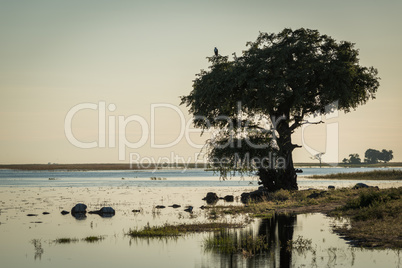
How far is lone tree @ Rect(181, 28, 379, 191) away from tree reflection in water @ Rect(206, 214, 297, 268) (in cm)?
1537

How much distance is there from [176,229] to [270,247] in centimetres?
680

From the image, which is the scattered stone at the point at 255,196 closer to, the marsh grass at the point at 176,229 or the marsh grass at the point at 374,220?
the marsh grass at the point at 374,220

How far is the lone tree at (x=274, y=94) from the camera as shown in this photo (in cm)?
4166

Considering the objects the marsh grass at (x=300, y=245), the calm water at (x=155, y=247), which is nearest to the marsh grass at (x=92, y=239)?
the calm water at (x=155, y=247)

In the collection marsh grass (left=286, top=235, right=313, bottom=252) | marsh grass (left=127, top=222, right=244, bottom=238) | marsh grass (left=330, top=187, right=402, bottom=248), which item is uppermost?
marsh grass (left=330, top=187, right=402, bottom=248)

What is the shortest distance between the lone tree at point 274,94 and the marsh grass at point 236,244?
2049 centimetres

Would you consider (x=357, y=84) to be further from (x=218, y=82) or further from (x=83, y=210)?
(x=83, y=210)

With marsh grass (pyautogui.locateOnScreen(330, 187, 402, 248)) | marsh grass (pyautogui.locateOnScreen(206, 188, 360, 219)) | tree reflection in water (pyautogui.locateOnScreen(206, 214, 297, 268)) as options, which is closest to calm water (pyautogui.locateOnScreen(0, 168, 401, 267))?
tree reflection in water (pyautogui.locateOnScreen(206, 214, 297, 268))

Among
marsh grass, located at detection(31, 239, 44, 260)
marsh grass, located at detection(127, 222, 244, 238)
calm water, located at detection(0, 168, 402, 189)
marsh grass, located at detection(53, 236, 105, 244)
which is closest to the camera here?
marsh grass, located at detection(31, 239, 44, 260)

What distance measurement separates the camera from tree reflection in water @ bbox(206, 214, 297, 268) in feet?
53.9

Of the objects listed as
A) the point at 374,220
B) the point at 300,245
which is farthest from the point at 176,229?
the point at 374,220

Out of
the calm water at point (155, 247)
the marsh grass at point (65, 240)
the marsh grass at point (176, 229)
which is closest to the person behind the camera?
the calm water at point (155, 247)

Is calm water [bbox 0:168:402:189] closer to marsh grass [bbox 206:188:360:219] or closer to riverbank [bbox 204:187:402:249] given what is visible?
marsh grass [bbox 206:188:360:219]

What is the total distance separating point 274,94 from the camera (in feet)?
133
